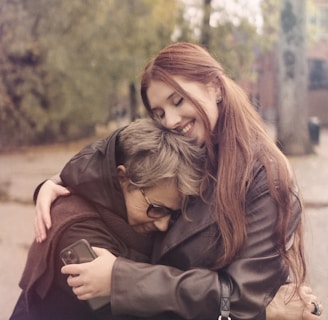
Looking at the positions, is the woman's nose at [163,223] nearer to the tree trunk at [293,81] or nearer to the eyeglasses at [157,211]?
the eyeglasses at [157,211]

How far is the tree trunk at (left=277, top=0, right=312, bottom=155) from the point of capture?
2.17 metres

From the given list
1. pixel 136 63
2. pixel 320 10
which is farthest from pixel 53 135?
pixel 320 10

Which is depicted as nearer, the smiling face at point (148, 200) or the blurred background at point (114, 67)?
the smiling face at point (148, 200)

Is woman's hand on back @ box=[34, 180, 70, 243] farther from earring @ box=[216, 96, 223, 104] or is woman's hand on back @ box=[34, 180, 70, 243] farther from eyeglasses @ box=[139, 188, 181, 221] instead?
earring @ box=[216, 96, 223, 104]

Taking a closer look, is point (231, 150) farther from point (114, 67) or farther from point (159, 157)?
point (114, 67)

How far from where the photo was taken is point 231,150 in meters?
0.90

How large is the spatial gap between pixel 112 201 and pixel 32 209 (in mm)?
1436

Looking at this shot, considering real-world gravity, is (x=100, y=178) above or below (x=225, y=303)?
above

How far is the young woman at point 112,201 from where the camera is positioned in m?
0.84

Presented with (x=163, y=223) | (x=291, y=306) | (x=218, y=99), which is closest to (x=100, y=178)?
(x=163, y=223)

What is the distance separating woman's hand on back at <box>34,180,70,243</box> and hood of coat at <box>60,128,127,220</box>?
0.10ft

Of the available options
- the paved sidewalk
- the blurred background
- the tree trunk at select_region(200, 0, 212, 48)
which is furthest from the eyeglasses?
the tree trunk at select_region(200, 0, 212, 48)

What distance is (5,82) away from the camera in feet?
7.62

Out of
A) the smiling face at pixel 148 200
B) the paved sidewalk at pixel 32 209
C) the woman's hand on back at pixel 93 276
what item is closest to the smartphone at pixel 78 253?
the woman's hand on back at pixel 93 276
